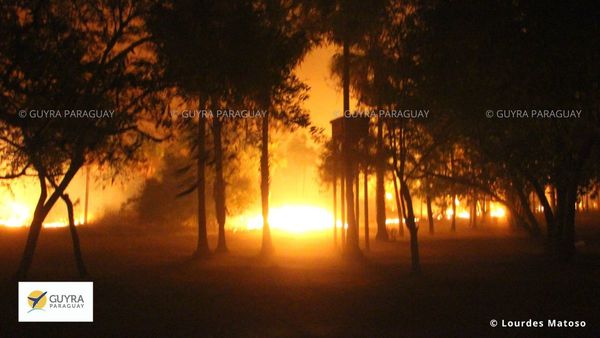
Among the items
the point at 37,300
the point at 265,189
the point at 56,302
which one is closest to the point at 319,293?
the point at 56,302

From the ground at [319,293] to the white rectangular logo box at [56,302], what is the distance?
9.7 inches

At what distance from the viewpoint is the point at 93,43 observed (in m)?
15.7

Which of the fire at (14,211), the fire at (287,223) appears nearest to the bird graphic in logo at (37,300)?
the fire at (287,223)

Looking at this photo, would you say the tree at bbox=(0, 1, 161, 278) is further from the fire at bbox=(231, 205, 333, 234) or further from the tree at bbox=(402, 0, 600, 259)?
the fire at bbox=(231, 205, 333, 234)

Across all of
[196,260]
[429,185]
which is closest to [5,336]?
[196,260]

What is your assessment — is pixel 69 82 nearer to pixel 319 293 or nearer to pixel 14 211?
pixel 319 293

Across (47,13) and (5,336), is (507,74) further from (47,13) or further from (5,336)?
(5,336)

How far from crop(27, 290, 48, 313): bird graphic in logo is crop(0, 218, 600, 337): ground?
0.44 m

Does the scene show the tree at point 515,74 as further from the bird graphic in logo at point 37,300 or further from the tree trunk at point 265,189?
the bird graphic in logo at point 37,300

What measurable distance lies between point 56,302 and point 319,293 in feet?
22.5

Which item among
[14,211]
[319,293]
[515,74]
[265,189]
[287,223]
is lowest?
[319,293]

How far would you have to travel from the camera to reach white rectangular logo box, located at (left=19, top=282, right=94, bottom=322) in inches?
455

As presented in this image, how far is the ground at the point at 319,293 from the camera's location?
1116 centimetres

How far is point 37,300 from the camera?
38.7ft
